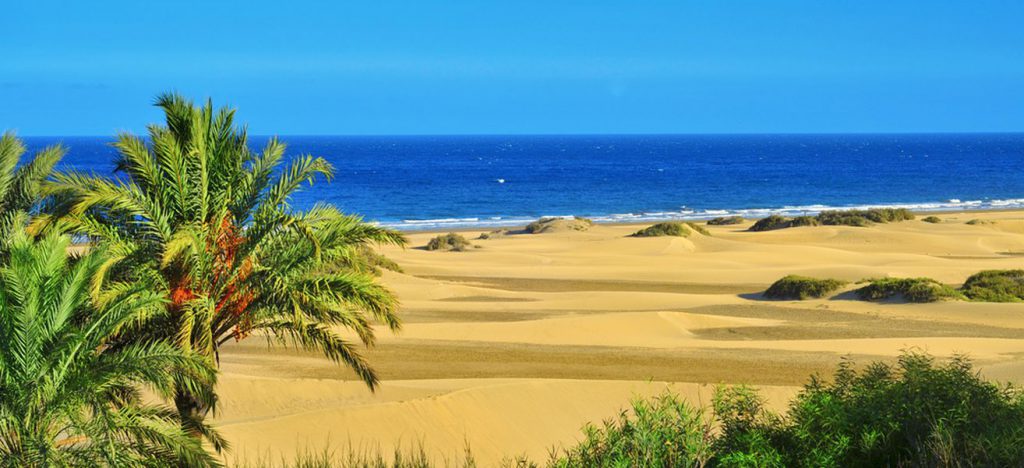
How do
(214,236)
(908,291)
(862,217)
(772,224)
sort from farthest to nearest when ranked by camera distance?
(862,217)
(772,224)
(908,291)
(214,236)

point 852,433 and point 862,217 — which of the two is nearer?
point 852,433

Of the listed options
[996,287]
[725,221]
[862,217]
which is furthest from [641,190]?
[996,287]

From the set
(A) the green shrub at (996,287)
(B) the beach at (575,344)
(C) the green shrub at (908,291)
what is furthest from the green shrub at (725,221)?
(C) the green shrub at (908,291)

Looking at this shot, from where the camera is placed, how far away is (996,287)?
30.0 meters

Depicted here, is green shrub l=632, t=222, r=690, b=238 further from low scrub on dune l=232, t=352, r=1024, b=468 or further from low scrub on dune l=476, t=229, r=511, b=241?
low scrub on dune l=232, t=352, r=1024, b=468

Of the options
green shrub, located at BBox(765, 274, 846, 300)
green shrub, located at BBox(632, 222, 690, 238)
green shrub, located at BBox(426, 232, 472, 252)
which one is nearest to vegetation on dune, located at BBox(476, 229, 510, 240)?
green shrub, located at BBox(426, 232, 472, 252)

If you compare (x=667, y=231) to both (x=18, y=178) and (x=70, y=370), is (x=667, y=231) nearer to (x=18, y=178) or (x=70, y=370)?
(x=18, y=178)

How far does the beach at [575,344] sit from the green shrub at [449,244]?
1805 millimetres

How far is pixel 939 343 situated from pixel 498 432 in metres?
10.6

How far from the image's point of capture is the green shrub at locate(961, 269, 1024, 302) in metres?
29.3

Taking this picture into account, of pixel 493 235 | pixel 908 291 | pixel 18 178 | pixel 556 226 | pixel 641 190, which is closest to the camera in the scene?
pixel 18 178

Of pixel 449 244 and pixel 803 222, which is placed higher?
pixel 803 222

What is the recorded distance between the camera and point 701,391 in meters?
19.0

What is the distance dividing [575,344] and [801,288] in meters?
9.31
